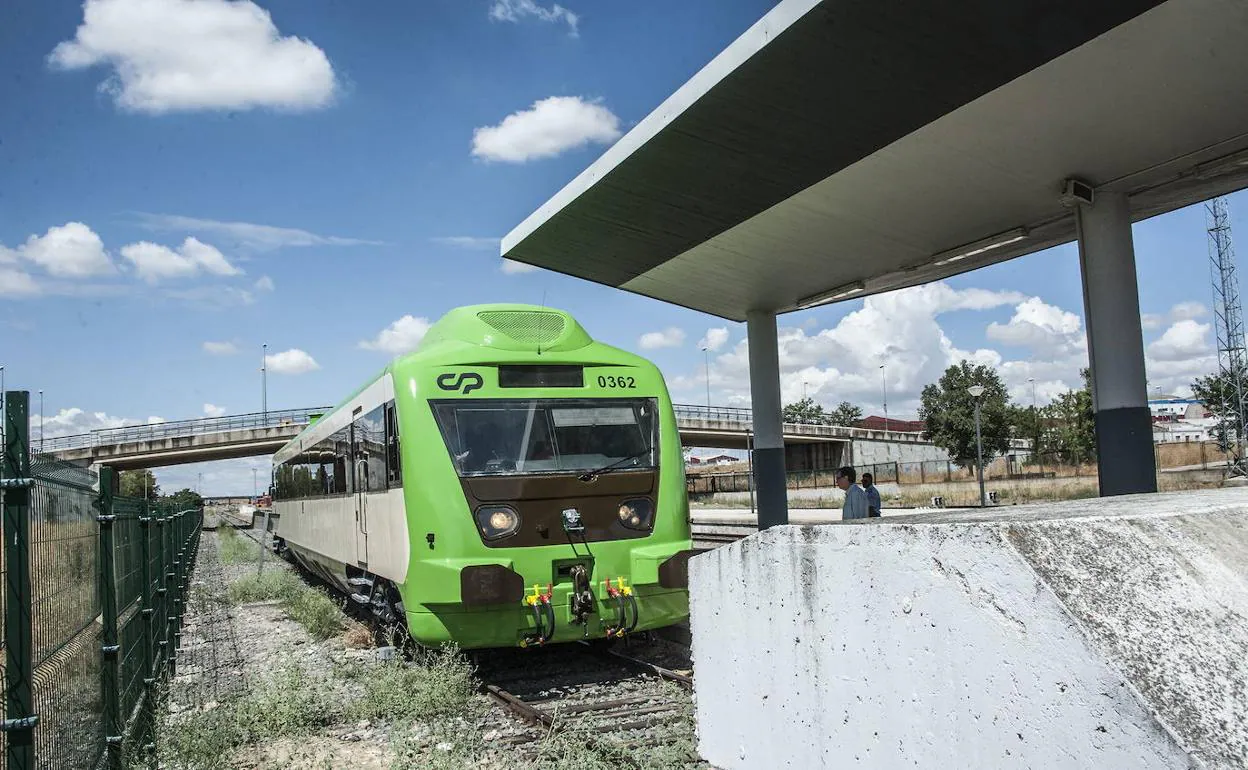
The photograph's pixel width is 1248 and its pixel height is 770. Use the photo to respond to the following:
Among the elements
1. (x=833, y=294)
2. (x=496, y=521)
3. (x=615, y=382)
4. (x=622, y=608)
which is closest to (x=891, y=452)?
(x=833, y=294)

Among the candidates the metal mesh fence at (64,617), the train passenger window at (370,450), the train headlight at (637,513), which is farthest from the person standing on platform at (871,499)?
the metal mesh fence at (64,617)

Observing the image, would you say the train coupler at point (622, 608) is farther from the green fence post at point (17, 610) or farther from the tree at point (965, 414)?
the tree at point (965, 414)

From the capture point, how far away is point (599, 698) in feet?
26.7

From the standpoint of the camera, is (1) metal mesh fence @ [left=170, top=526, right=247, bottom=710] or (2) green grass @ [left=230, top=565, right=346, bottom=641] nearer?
(1) metal mesh fence @ [left=170, top=526, right=247, bottom=710]

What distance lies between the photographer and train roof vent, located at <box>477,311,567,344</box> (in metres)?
9.40

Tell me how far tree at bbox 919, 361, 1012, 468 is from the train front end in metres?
49.2

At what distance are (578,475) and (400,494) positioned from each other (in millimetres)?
1636

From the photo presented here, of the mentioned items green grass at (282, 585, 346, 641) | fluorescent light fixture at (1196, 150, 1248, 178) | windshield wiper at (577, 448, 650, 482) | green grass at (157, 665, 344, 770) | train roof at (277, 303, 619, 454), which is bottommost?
green grass at (282, 585, 346, 641)

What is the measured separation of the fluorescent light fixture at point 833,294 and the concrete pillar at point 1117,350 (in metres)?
5.97

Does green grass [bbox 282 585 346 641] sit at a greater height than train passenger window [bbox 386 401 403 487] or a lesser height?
lesser

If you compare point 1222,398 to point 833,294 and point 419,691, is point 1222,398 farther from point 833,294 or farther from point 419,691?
point 419,691


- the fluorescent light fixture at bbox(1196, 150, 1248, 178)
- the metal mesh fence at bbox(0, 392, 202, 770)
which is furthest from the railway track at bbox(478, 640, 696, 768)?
the fluorescent light fixture at bbox(1196, 150, 1248, 178)

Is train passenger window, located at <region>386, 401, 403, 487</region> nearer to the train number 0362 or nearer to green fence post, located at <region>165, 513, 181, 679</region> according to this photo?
the train number 0362

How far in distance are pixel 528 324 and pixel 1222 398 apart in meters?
48.7
